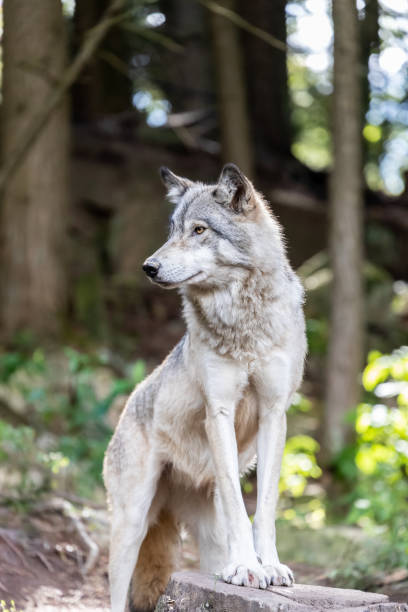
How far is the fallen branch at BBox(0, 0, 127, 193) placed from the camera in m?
7.96

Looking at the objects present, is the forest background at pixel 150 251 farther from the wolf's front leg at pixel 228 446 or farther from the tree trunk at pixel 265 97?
the wolf's front leg at pixel 228 446

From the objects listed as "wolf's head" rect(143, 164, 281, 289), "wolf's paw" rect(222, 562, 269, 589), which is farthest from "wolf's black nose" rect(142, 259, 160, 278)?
"wolf's paw" rect(222, 562, 269, 589)

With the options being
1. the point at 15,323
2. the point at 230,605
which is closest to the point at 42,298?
the point at 15,323

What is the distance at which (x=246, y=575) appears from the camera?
3.67m

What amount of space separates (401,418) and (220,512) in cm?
318

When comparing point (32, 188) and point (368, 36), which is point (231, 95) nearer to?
point (368, 36)

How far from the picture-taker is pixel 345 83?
30.6 ft

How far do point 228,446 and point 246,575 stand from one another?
0.70m

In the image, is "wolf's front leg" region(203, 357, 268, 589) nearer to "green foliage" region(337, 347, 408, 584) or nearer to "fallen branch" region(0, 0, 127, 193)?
"green foliage" region(337, 347, 408, 584)

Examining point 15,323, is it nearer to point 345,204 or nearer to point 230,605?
point 345,204

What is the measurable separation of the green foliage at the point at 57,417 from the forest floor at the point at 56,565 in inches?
15.9

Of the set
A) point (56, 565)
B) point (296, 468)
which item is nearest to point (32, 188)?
point (296, 468)

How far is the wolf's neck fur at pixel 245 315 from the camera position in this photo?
4.09m

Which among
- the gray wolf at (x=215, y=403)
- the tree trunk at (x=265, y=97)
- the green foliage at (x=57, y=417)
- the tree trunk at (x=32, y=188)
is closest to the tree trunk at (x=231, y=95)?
the tree trunk at (x=32, y=188)
